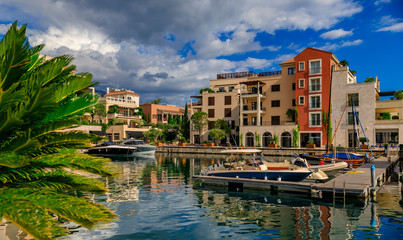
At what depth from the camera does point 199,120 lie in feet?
217

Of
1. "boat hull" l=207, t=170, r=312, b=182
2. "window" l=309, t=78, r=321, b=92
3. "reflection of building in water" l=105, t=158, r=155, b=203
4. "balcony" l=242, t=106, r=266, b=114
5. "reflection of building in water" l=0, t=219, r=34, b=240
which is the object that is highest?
"window" l=309, t=78, r=321, b=92

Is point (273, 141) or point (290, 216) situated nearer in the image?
point (290, 216)

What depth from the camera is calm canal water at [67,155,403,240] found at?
12.8m

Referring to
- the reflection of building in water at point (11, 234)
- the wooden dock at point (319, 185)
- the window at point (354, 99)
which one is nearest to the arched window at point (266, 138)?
the window at point (354, 99)

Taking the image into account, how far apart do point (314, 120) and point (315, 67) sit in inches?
380

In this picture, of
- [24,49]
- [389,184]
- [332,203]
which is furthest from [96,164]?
[389,184]

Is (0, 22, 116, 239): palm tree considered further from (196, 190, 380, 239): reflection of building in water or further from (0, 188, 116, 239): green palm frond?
(196, 190, 380, 239): reflection of building in water

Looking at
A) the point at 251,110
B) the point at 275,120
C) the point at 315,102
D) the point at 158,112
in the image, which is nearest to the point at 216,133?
the point at 251,110

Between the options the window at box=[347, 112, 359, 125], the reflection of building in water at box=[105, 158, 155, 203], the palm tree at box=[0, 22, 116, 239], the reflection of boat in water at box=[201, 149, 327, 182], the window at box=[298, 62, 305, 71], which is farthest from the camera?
the window at box=[298, 62, 305, 71]

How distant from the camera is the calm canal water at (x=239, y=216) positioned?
1277 cm

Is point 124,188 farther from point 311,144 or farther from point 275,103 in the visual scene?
point 275,103

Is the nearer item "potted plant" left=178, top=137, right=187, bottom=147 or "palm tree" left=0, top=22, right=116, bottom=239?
"palm tree" left=0, top=22, right=116, bottom=239

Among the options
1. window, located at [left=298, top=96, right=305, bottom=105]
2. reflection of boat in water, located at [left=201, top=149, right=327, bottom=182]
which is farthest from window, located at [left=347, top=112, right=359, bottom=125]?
reflection of boat in water, located at [left=201, top=149, right=327, bottom=182]

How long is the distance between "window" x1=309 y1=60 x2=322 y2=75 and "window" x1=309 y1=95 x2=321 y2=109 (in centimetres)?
440
